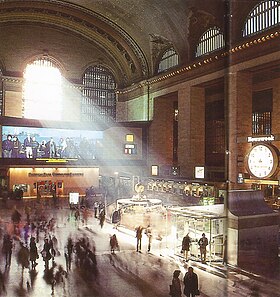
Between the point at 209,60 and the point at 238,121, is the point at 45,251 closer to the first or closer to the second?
the point at 238,121

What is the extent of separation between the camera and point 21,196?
2631 centimetres

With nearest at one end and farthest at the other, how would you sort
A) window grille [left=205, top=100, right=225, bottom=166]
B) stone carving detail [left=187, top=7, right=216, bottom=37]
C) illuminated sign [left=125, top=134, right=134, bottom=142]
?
stone carving detail [left=187, top=7, right=216, bottom=37], window grille [left=205, top=100, right=225, bottom=166], illuminated sign [left=125, top=134, right=134, bottom=142]

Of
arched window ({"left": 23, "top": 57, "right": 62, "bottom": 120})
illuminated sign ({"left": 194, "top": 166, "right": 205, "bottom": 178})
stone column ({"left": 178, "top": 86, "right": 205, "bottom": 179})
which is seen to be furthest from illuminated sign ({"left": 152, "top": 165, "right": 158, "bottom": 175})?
arched window ({"left": 23, "top": 57, "right": 62, "bottom": 120})

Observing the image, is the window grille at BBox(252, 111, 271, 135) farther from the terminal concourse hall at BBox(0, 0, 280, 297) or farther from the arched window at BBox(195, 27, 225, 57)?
the arched window at BBox(195, 27, 225, 57)

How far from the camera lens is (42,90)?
108ft

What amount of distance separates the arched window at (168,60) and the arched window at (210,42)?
2.85 meters

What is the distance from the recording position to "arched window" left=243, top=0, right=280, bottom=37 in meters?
20.0

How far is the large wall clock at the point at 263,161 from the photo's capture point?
29.9 feet

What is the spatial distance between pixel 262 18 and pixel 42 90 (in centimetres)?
1912

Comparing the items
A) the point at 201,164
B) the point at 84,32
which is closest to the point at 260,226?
the point at 201,164

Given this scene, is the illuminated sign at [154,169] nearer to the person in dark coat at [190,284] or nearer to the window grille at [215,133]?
the window grille at [215,133]

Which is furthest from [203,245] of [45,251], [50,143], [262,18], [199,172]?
[50,143]

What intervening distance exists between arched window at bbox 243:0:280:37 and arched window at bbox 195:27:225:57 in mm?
2529

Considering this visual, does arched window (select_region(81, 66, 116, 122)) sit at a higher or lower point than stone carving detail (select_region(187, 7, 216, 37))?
lower
